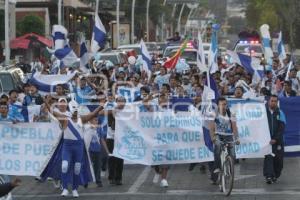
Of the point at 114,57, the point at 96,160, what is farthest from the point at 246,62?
the point at 114,57

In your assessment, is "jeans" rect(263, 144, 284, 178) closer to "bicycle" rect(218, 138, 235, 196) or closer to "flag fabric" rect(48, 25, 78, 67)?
"bicycle" rect(218, 138, 235, 196)

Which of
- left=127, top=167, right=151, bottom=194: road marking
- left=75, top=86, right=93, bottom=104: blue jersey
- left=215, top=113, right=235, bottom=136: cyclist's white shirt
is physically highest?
left=215, top=113, right=235, bottom=136: cyclist's white shirt

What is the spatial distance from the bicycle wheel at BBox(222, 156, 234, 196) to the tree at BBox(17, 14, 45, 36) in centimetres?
3901

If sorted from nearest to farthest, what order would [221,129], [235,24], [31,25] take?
1. [221,129]
2. [31,25]
3. [235,24]

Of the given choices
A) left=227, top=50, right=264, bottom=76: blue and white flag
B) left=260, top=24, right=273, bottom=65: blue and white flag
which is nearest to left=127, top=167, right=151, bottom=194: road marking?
left=227, top=50, right=264, bottom=76: blue and white flag

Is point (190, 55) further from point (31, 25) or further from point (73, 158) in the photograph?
point (31, 25)

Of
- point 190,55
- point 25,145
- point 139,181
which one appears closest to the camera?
point 25,145

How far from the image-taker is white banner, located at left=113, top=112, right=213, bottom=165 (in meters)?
14.9

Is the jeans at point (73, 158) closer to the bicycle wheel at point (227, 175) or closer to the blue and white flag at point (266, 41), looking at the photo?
the bicycle wheel at point (227, 175)

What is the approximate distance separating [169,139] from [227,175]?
2.00 m

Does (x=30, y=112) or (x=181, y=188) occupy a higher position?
(x=30, y=112)

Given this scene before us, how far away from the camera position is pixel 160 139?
49.7ft

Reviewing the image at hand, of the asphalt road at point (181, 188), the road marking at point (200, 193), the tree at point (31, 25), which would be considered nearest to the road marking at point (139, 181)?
the asphalt road at point (181, 188)

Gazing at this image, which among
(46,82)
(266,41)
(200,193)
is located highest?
(266,41)
